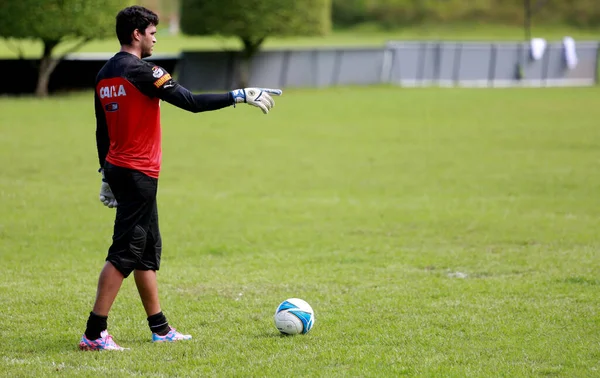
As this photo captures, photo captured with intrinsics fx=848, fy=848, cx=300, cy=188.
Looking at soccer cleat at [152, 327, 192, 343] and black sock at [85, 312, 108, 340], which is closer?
black sock at [85, 312, 108, 340]

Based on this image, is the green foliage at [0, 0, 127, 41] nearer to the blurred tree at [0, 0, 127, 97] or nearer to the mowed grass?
the blurred tree at [0, 0, 127, 97]

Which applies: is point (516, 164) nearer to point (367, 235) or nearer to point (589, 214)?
point (589, 214)

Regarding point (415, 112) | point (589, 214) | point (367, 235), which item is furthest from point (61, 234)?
point (415, 112)

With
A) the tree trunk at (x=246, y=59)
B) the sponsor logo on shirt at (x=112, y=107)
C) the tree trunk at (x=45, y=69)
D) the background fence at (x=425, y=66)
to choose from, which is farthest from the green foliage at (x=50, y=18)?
the sponsor logo on shirt at (x=112, y=107)

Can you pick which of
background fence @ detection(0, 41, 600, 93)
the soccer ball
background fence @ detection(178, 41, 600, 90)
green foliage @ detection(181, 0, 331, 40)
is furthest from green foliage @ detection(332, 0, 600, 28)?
the soccer ball

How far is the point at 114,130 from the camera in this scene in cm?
597

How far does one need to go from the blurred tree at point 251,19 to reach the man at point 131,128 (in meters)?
29.0

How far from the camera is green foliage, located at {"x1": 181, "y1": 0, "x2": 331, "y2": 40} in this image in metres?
34.6

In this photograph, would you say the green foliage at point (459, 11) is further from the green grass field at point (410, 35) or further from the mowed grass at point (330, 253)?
the mowed grass at point (330, 253)

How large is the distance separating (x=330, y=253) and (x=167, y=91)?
Result: 440 centimetres

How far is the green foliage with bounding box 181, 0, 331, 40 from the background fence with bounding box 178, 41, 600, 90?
1417 mm

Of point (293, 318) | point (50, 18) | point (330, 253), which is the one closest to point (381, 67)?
point (50, 18)

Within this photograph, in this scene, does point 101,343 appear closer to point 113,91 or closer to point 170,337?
point 170,337

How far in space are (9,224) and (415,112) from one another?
714 inches
